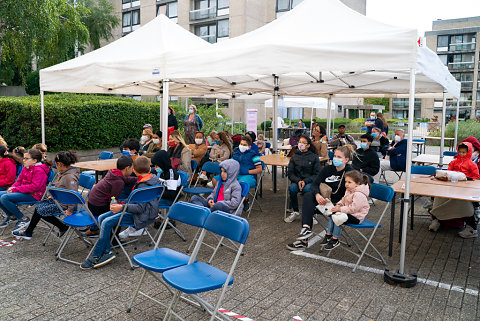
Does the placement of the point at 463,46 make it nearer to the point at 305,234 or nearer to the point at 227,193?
the point at 305,234

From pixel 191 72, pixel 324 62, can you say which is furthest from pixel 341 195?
pixel 191 72

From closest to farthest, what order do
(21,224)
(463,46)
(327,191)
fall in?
(327,191) → (21,224) → (463,46)

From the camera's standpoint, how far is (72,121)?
1148cm

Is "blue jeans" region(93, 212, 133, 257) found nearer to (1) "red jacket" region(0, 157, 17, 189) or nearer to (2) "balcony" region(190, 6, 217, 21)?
(1) "red jacket" region(0, 157, 17, 189)

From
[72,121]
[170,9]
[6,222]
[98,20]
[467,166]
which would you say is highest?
[170,9]

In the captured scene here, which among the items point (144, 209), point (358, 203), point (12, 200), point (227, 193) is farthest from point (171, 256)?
point (12, 200)

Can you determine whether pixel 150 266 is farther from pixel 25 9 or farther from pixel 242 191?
pixel 25 9

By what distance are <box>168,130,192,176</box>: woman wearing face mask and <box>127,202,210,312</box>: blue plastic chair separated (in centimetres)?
344

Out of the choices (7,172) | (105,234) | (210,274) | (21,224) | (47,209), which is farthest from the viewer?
(7,172)

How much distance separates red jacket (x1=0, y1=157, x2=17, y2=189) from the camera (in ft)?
20.4

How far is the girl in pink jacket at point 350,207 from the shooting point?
15.3 ft

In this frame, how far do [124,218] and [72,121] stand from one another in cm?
791

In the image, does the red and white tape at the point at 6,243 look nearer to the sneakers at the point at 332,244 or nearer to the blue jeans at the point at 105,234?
the blue jeans at the point at 105,234

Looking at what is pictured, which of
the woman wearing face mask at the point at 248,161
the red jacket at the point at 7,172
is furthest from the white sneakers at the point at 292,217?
the red jacket at the point at 7,172
